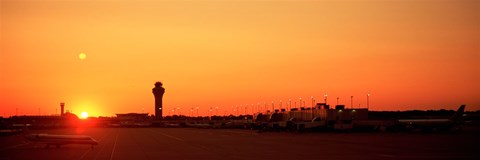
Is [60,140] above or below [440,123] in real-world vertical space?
below

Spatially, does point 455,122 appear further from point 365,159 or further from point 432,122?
point 365,159

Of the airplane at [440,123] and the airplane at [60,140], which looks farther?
the airplane at [440,123]

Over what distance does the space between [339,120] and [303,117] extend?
76.6ft

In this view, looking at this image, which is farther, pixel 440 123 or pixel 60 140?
pixel 440 123

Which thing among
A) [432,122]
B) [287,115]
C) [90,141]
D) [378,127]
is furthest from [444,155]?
[287,115]

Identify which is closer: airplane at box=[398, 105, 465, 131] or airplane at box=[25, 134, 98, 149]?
airplane at box=[25, 134, 98, 149]

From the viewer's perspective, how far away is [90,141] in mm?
57094

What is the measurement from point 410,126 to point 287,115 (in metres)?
44.7

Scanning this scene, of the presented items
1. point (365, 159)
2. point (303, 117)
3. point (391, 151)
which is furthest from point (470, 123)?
point (365, 159)

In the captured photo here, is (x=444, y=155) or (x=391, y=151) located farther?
(x=391, y=151)

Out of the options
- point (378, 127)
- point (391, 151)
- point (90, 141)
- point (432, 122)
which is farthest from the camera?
point (378, 127)

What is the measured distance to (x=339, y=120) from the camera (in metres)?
99.2

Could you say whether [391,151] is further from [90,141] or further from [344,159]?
[90,141]

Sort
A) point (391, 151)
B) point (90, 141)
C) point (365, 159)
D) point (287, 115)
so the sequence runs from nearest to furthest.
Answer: point (365, 159), point (391, 151), point (90, 141), point (287, 115)
